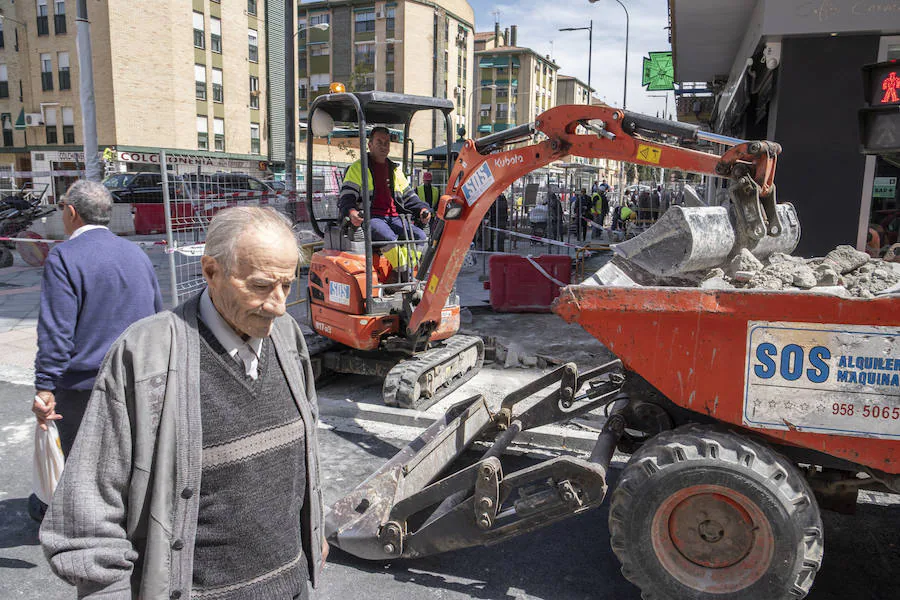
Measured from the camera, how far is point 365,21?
215 feet

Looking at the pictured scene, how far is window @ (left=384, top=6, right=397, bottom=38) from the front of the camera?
6425 centimetres

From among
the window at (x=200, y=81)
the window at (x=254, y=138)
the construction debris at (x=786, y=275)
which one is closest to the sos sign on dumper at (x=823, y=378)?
the construction debris at (x=786, y=275)

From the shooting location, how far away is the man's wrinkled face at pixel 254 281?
1.83 metres

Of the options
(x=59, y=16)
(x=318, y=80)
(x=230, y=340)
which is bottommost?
(x=230, y=340)

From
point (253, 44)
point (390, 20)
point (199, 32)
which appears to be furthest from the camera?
point (390, 20)

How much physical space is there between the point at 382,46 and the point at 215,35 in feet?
74.4

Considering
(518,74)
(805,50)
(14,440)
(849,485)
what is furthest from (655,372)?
(518,74)

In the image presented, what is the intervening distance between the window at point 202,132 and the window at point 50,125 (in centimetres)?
899

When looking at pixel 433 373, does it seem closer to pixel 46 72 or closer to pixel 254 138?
pixel 46 72

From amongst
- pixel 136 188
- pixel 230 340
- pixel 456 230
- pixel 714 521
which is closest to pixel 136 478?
pixel 230 340

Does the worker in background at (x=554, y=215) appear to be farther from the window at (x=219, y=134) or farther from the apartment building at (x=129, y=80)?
the window at (x=219, y=134)

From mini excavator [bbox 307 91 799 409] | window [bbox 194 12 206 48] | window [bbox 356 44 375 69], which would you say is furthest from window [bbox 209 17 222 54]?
mini excavator [bbox 307 91 799 409]

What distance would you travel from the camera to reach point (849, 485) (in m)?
3.21

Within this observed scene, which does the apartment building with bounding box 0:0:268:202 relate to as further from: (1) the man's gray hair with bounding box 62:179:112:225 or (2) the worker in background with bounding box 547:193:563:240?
(1) the man's gray hair with bounding box 62:179:112:225
